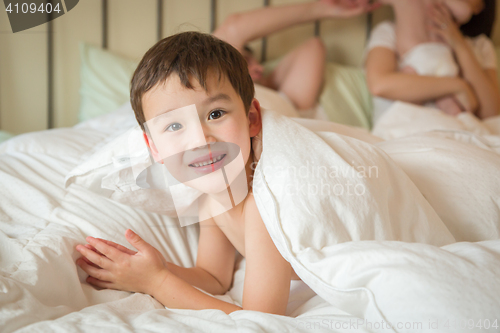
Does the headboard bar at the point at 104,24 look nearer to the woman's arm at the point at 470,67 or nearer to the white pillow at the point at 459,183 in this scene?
the white pillow at the point at 459,183

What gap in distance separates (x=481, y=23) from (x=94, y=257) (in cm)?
193

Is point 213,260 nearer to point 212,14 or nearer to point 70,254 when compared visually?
point 70,254

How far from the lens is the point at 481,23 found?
5.77 ft

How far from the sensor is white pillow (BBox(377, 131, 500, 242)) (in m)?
0.68

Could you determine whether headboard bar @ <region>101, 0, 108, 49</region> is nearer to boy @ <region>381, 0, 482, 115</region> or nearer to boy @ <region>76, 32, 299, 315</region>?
boy @ <region>76, 32, 299, 315</region>

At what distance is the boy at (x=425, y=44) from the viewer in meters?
1.44

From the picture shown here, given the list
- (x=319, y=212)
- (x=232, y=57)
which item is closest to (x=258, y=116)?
(x=232, y=57)

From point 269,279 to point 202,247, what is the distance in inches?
9.8

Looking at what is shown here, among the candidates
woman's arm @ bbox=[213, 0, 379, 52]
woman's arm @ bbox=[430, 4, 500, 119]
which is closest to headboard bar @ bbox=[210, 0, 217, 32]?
woman's arm @ bbox=[213, 0, 379, 52]

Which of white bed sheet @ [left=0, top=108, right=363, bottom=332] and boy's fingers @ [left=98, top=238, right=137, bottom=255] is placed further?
boy's fingers @ [left=98, top=238, right=137, bottom=255]

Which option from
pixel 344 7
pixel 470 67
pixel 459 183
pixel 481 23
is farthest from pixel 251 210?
pixel 481 23

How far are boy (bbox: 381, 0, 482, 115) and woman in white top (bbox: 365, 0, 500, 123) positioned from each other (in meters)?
0.03

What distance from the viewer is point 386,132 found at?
1228 mm

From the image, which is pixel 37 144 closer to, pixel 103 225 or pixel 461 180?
pixel 103 225
